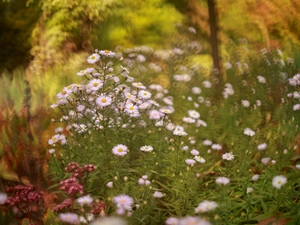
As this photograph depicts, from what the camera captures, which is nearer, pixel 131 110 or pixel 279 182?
pixel 279 182

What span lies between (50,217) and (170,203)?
688 mm

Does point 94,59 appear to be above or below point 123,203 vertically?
above

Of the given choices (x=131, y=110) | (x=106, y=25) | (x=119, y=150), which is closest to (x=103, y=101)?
(x=131, y=110)

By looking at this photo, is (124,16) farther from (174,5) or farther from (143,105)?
(143,105)

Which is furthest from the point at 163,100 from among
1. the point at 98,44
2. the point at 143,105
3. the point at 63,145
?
the point at 98,44

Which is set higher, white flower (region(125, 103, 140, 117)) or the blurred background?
the blurred background

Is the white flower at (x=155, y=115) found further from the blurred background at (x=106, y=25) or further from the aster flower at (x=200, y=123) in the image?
the blurred background at (x=106, y=25)

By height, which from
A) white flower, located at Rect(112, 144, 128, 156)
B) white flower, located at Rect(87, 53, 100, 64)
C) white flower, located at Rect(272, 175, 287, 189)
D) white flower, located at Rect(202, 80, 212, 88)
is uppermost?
white flower, located at Rect(202, 80, 212, 88)

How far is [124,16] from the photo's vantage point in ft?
20.5

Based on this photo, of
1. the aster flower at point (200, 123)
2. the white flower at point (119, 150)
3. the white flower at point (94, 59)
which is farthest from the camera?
the aster flower at point (200, 123)

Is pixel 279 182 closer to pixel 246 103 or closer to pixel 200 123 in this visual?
pixel 200 123

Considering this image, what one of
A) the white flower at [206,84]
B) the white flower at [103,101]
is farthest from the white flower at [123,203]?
the white flower at [206,84]

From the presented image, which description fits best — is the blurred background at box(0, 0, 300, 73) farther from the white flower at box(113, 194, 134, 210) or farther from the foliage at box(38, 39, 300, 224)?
the white flower at box(113, 194, 134, 210)

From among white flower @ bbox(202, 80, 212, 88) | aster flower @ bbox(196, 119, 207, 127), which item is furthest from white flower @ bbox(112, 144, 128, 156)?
white flower @ bbox(202, 80, 212, 88)
